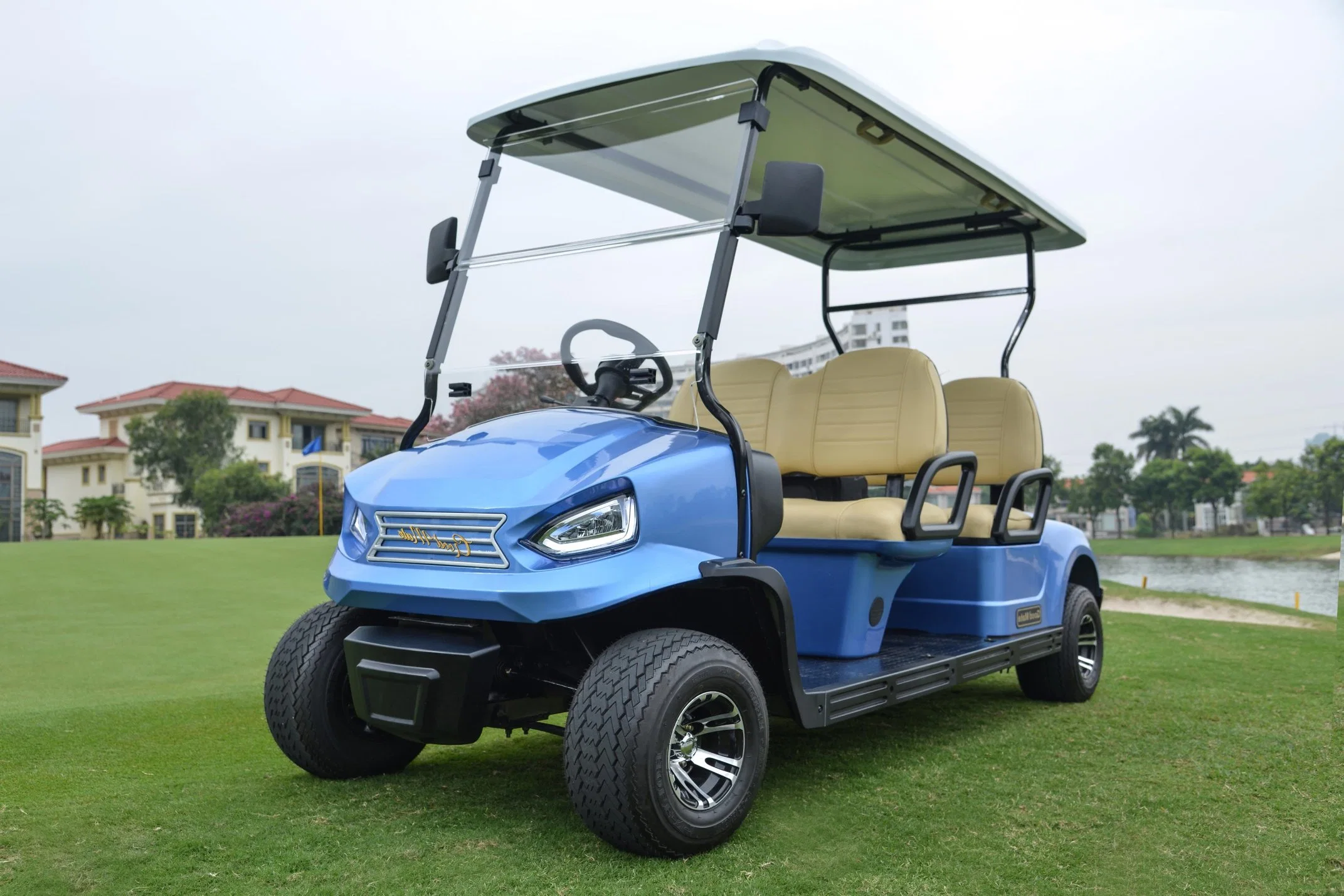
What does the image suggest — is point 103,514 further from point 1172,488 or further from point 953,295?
point 1172,488

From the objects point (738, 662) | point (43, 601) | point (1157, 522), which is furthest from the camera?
point (1157, 522)

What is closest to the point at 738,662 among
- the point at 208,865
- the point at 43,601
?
the point at 208,865

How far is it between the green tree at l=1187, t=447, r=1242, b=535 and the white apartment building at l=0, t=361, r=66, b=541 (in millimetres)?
64224

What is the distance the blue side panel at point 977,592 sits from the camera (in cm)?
511

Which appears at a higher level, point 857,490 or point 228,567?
point 857,490

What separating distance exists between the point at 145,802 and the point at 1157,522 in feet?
246

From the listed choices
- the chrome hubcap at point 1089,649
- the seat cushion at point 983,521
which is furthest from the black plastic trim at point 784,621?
the chrome hubcap at point 1089,649

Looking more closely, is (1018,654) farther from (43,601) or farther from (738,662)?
(43,601)

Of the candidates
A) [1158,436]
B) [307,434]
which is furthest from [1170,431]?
[307,434]

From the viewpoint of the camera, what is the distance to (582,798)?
301cm

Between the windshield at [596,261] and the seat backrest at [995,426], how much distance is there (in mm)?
2586

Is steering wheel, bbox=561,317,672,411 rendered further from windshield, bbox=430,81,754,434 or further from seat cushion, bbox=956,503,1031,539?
seat cushion, bbox=956,503,1031,539

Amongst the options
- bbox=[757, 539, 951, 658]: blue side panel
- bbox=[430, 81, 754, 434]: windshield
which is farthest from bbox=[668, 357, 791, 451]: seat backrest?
bbox=[430, 81, 754, 434]: windshield

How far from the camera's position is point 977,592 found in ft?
16.8
